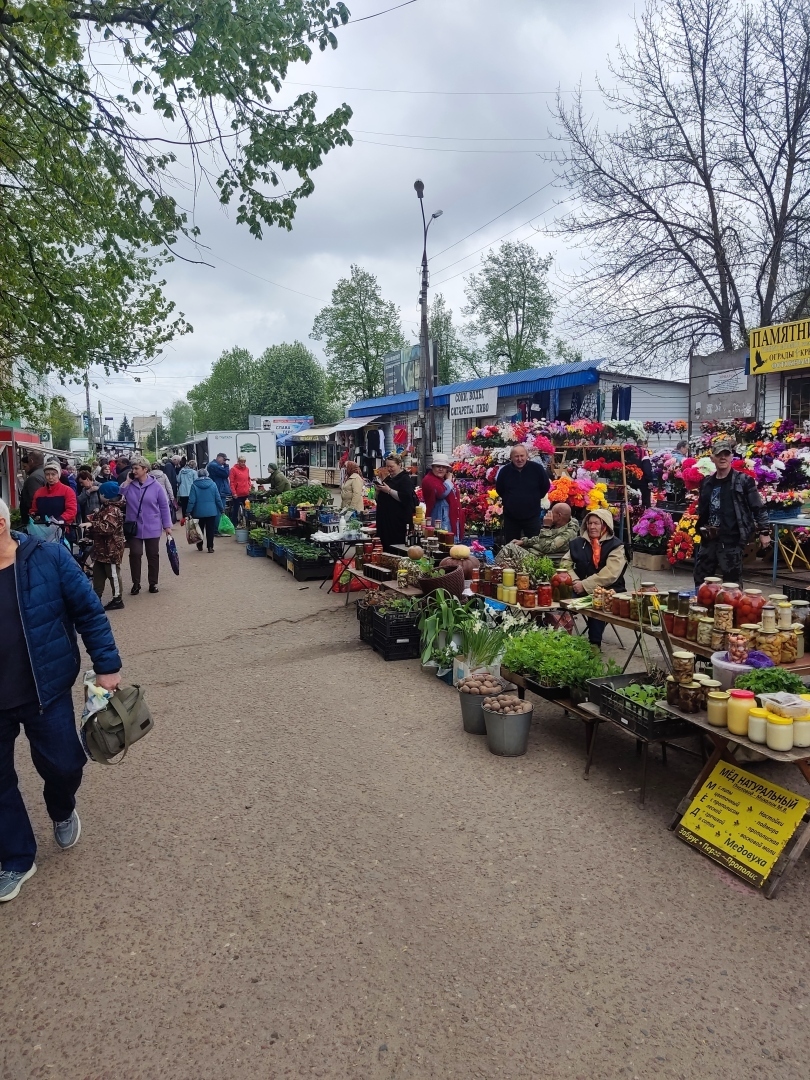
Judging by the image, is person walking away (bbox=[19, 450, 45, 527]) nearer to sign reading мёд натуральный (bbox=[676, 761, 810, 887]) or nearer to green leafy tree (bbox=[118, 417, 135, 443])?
sign reading мёд натуральный (bbox=[676, 761, 810, 887])

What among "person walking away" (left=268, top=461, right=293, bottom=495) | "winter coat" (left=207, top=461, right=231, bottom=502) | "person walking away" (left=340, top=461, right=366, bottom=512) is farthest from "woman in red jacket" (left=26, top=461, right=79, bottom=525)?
"winter coat" (left=207, top=461, right=231, bottom=502)

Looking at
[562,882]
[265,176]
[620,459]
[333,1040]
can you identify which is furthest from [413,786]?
[620,459]

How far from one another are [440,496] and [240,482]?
32.3 ft

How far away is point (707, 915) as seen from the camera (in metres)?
3.23

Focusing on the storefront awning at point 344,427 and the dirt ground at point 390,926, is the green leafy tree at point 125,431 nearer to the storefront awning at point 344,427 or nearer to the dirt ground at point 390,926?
the storefront awning at point 344,427

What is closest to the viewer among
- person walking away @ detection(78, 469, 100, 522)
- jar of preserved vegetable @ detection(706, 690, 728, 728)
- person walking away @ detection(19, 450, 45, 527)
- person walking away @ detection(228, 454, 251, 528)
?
jar of preserved vegetable @ detection(706, 690, 728, 728)

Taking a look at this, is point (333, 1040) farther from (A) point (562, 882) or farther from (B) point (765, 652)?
(B) point (765, 652)

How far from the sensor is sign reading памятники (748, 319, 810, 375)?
13289 mm

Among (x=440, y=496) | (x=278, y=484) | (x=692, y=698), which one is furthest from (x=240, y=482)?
(x=692, y=698)

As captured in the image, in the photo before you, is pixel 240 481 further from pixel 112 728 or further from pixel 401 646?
pixel 112 728

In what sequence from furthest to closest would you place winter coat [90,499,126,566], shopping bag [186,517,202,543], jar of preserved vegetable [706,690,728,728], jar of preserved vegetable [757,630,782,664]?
1. shopping bag [186,517,202,543]
2. winter coat [90,499,126,566]
3. jar of preserved vegetable [757,630,782,664]
4. jar of preserved vegetable [706,690,728,728]

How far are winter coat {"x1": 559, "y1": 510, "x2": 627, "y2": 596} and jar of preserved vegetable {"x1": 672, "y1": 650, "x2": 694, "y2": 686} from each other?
2.32 meters

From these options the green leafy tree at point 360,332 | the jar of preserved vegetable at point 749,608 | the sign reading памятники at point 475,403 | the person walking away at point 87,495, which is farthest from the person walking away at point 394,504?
the green leafy tree at point 360,332

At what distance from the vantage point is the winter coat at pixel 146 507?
10.4 m
